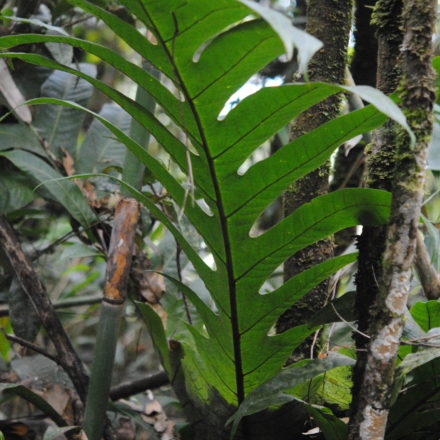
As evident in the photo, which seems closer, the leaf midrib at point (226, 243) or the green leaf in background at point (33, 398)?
the leaf midrib at point (226, 243)

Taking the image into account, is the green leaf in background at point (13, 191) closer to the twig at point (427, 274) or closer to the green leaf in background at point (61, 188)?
the green leaf in background at point (61, 188)

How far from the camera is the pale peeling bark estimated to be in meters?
0.62

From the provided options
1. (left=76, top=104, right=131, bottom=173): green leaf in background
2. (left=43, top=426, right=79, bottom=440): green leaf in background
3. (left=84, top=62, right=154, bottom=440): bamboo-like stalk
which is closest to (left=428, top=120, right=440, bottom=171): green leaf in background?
(left=84, top=62, right=154, bottom=440): bamboo-like stalk

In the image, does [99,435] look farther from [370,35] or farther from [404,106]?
[370,35]

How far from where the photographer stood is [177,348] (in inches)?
36.9

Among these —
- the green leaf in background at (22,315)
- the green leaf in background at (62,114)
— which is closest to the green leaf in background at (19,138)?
the green leaf in background at (62,114)

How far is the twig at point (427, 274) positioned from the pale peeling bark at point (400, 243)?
18.4 inches

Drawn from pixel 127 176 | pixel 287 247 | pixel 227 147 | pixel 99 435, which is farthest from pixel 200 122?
pixel 99 435

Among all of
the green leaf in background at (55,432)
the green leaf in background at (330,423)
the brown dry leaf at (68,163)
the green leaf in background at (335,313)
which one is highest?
the brown dry leaf at (68,163)

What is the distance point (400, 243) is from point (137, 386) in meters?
0.88

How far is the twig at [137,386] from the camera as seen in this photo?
1.31 meters

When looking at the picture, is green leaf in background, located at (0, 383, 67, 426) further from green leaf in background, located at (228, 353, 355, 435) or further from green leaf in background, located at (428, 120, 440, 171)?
green leaf in background, located at (428, 120, 440, 171)

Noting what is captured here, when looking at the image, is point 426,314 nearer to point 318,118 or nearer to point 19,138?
point 318,118

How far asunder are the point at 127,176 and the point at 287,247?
1.26 ft
